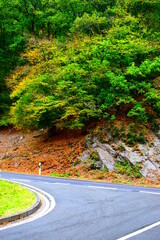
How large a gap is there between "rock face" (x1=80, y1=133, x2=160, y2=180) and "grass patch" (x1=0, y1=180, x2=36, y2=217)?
9.26 meters

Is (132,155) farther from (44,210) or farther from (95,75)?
(44,210)

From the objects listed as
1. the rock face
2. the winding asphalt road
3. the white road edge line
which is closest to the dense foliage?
the rock face

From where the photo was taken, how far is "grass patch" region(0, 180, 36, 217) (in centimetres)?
794

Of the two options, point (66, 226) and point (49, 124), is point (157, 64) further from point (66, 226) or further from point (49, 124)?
point (66, 226)

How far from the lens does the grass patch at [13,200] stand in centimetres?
794

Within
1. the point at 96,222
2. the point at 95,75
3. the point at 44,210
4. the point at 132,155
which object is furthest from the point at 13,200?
the point at 95,75

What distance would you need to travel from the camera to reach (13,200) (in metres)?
9.41

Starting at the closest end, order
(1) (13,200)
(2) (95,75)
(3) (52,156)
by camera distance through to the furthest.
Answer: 1. (1) (13,200)
2. (2) (95,75)
3. (3) (52,156)

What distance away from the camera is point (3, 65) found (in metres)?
36.9

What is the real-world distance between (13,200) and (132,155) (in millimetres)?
11776

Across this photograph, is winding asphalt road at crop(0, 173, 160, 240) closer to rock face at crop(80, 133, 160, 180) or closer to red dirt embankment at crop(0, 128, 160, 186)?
red dirt embankment at crop(0, 128, 160, 186)

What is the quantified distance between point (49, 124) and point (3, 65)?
15.0 metres

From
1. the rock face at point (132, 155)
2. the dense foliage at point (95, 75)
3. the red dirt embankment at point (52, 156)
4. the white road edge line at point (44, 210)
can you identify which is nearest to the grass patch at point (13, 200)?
the white road edge line at point (44, 210)

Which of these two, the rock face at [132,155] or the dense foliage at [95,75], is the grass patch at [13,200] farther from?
the dense foliage at [95,75]
